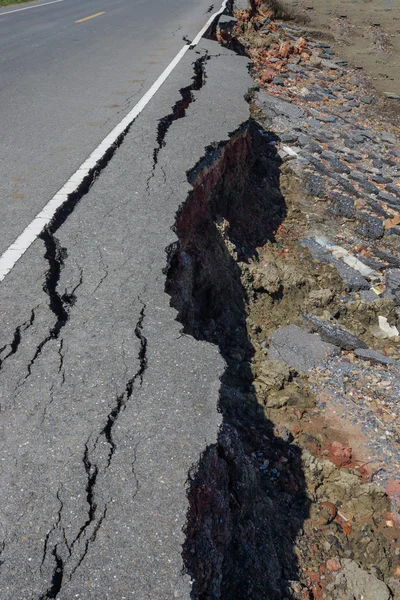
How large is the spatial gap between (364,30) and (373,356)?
22067 mm

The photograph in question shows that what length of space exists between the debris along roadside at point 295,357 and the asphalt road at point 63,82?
143cm

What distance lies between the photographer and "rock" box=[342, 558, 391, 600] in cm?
333

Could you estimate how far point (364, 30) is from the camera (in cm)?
2339

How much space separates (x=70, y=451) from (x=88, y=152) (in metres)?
4.16

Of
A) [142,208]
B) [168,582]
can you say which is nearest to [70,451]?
[168,582]

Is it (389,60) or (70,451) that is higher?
(70,451)

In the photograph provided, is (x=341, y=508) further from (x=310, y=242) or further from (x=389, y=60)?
(x=389, y=60)

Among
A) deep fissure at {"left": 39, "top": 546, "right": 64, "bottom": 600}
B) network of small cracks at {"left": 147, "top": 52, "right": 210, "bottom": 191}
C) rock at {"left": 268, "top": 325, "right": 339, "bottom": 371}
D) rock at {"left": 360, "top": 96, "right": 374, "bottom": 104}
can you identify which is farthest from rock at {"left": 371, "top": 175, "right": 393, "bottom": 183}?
deep fissure at {"left": 39, "top": 546, "right": 64, "bottom": 600}

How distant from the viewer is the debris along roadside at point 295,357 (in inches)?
124

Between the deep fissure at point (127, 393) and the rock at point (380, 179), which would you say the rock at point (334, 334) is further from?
the rock at point (380, 179)

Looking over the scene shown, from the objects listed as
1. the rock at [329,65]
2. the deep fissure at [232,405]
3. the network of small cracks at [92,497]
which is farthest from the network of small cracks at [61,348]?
the rock at [329,65]

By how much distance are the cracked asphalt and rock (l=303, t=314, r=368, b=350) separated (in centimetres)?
221

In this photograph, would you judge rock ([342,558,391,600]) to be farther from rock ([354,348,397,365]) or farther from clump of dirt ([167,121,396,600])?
rock ([354,348,397,365])

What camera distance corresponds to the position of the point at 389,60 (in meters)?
19.7
